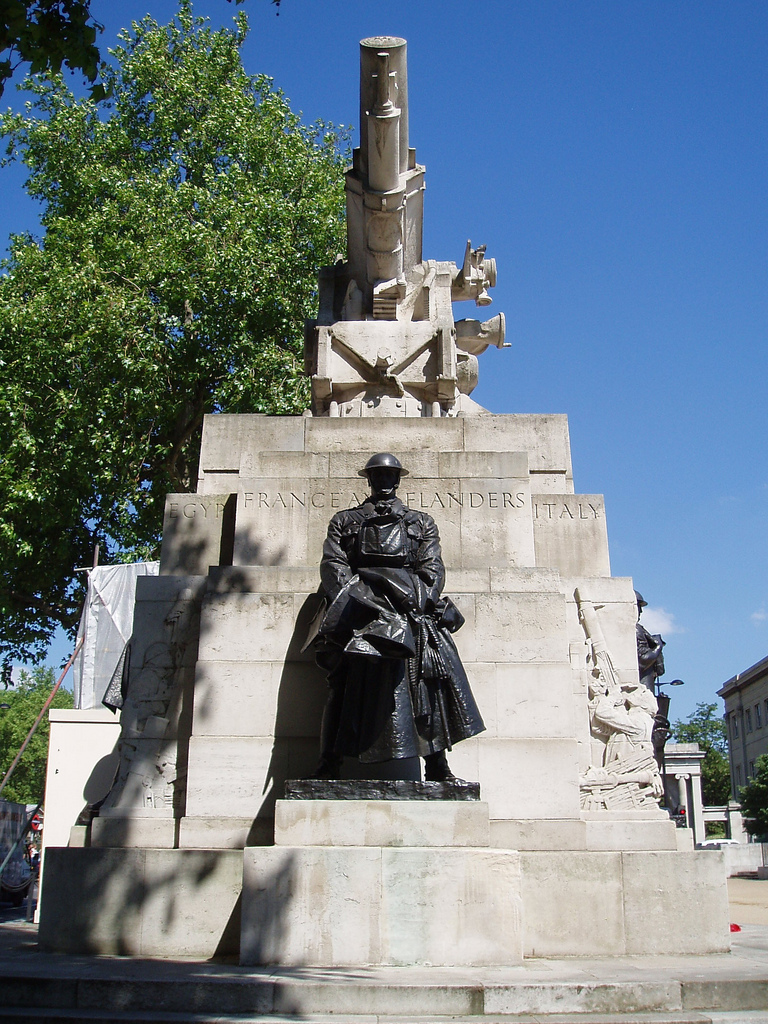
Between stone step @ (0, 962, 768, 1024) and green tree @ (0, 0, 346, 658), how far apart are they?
17603 millimetres

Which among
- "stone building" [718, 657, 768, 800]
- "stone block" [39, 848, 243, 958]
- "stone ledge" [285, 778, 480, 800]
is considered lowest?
"stone block" [39, 848, 243, 958]

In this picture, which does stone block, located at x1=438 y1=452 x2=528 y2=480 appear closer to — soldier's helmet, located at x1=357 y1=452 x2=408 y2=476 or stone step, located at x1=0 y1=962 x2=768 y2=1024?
soldier's helmet, located at x1=357 y1=452 x2=408 y2=476

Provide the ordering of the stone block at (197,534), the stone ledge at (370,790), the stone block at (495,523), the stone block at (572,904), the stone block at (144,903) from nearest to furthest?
the stone ledge at (370,790) → the stone block at (144,903) → the stone block at (572,904) → the stone block at (495,523) → the stone block at (197,534)

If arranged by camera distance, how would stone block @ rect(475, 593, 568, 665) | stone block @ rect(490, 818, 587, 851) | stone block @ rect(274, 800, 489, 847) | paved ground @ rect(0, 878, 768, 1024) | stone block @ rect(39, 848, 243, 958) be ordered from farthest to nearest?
stone block @ rect(475, 593, 568, 665) → stone block @ rect(490, 818, 587, 851) → stone block @ rect(39, 848, 243, 958) → stone block @ rect(274, 800, 489, 847) → paved ground @ rect(0, 878, 768, 1024)

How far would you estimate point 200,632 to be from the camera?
30.6ft

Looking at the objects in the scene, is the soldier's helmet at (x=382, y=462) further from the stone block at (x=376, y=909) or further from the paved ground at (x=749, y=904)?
the paved ground at (x=749, y=904)

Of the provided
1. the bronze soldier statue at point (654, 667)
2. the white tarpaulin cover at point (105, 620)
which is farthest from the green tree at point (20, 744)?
the bronze soldier statue at point (654, 667)

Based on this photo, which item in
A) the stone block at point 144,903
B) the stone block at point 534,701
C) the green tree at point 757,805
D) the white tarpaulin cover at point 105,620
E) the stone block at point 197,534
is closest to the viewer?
the stone block at point 144,903

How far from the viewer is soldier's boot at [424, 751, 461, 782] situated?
319 inches

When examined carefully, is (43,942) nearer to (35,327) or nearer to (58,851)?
(58,851)

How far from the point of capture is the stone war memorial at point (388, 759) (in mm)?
7273

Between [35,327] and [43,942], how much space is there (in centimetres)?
1779

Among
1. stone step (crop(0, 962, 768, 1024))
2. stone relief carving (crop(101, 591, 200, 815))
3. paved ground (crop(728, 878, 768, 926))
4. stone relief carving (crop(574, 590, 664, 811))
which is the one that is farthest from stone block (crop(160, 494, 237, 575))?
paved ground (crop(728, 878, 768, 926))

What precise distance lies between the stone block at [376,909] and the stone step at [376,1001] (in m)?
0.73
